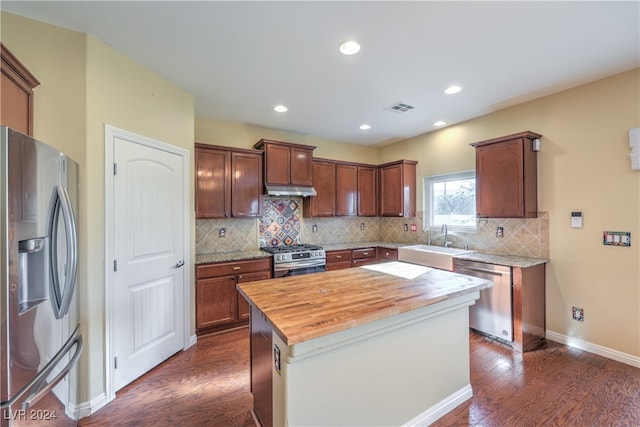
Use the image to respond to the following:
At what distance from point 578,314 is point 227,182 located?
13.7ft

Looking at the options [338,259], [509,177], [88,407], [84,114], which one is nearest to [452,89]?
[509,177]

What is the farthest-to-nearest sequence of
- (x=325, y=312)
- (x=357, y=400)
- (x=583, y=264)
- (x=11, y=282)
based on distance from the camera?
(x=583, y=264) < (x=357, y=400) < (x=325, y=312) < (x=11, y=282)

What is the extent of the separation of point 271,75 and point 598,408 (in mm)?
3707

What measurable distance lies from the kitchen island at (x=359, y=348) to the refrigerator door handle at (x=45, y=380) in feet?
3.37

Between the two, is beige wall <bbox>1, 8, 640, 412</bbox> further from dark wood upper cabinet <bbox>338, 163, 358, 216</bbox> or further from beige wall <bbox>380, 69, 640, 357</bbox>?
dark wood upper cabinet <bbox>338, 163, 358, 216</bbox>

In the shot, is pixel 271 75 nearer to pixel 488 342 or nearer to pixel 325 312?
pixel 325 312

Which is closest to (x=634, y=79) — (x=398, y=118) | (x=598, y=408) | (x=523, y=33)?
(x=523, y=33)

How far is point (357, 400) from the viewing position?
1.50m

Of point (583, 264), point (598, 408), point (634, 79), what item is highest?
point (634, 79)

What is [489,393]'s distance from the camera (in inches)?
83.5

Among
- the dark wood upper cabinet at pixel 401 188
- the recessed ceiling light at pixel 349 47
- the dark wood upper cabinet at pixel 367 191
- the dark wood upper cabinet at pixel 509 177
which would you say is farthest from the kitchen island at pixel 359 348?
the dark wood upper cabinet at pixel 367 191

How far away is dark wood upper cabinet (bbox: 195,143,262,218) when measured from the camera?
3.38 m

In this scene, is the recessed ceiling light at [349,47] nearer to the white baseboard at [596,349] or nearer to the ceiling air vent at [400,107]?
the ceiling air vent at [400,107]

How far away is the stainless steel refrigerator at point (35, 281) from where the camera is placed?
117 centimetres
